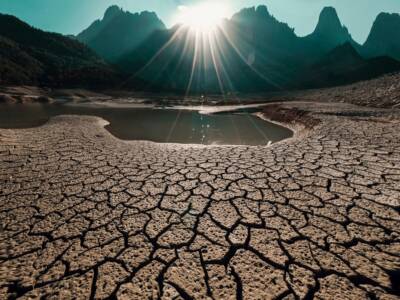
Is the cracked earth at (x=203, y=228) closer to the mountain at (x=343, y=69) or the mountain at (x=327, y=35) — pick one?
the mountain at (x=343, y=69)

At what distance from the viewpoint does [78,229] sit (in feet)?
8.21

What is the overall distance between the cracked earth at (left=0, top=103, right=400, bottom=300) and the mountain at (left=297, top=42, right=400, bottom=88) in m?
69.1

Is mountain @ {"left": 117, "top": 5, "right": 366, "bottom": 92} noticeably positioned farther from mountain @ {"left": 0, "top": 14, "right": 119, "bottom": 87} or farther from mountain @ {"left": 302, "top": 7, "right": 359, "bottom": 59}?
mountain @ {"left": 0, "top": 14, "right": 119, "bottom": 87}

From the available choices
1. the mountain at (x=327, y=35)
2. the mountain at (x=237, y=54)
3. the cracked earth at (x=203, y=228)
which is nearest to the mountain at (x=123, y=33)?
the mountain at (x=237, y=54)

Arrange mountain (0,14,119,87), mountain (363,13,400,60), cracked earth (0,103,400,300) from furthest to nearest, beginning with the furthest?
mountain (363,13,400,60)
mountain (0,14,119,87)
cracked earth (0,103,400,300)

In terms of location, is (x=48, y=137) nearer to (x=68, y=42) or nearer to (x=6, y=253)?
(x=6, y=253)

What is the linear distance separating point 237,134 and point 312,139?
13.1 feet

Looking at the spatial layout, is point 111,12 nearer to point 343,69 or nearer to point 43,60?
point 43,60

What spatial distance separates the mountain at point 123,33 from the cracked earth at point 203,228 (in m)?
132

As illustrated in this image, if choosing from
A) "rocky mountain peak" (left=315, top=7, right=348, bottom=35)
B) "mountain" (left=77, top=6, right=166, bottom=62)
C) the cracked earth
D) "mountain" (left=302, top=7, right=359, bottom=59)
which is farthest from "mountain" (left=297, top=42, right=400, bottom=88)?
"mountain" (left=77, top=6, right=166, bottom=62)

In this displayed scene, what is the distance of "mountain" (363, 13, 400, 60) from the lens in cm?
9288

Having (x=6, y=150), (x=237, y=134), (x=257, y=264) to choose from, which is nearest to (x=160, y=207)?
(x=257, y=264)

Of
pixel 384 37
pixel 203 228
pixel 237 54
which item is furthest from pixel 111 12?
pixel 203 228

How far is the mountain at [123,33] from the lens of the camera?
119562 millimetres
